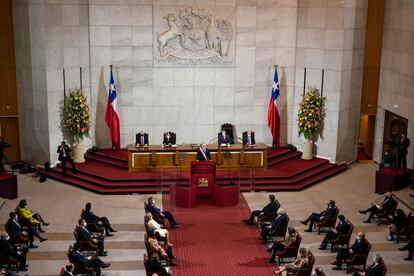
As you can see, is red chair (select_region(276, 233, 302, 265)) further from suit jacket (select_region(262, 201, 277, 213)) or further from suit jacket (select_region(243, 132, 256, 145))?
suit jacket (select_region(243, 132, 256, 145))

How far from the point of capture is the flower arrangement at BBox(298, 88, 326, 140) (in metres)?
27.0

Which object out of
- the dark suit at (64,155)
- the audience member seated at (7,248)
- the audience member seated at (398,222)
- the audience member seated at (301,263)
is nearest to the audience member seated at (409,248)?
the audience member seated at (398,222)

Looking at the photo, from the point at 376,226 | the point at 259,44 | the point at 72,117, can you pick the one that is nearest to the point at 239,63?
the point at 259,44

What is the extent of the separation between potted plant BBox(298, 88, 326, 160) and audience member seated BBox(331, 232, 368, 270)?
31.6 feet

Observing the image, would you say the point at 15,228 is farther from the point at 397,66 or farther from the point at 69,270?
the point at 397,66

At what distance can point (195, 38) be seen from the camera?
88.2 ft

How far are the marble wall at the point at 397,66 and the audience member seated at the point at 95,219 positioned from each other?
12425 mm

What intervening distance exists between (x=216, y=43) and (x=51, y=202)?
31.1 feet

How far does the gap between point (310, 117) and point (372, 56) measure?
12.6ft

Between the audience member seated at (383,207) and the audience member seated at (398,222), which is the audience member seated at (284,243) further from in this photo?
the audience member seated at (383,207)

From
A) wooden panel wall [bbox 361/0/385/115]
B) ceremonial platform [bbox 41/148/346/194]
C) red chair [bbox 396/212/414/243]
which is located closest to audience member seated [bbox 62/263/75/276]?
ceremonial platform [bbox 41/148/346/194]

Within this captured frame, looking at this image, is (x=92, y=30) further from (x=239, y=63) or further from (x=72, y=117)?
(x=239, y=63)

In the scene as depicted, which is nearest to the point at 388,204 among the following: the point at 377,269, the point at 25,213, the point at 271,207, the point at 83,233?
the point at 271,207

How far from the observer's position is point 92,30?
26.8 m
